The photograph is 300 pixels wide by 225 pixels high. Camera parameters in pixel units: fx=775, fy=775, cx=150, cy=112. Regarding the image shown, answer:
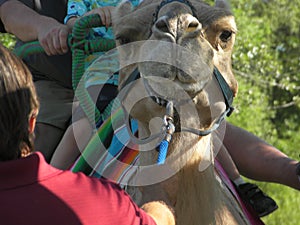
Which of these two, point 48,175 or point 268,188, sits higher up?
point 48,175

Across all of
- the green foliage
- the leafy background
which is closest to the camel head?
the leafy background

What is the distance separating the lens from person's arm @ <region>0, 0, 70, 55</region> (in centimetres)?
397

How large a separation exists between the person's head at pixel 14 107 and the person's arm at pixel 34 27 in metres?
1.37

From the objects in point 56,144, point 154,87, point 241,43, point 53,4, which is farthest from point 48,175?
point 241,43

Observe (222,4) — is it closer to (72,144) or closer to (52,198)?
(72,144)

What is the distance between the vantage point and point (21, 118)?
252 centimetres

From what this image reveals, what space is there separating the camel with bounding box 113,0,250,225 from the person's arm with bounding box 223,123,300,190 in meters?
1.03

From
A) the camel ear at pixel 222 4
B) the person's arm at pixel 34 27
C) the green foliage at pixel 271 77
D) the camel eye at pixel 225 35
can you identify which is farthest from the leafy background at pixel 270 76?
the camel eye at pixel 225 35

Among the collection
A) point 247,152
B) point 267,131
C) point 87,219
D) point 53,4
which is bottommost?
point 267,131

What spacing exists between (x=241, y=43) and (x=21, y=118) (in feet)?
32.1

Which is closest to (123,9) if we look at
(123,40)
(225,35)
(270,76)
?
(123,40)

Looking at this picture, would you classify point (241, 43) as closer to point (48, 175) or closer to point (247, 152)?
point (247, 152)

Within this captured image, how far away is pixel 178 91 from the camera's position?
3064mm

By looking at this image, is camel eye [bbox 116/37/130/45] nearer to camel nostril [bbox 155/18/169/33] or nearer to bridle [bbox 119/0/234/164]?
bridle [bbox 119/0/234/164]
